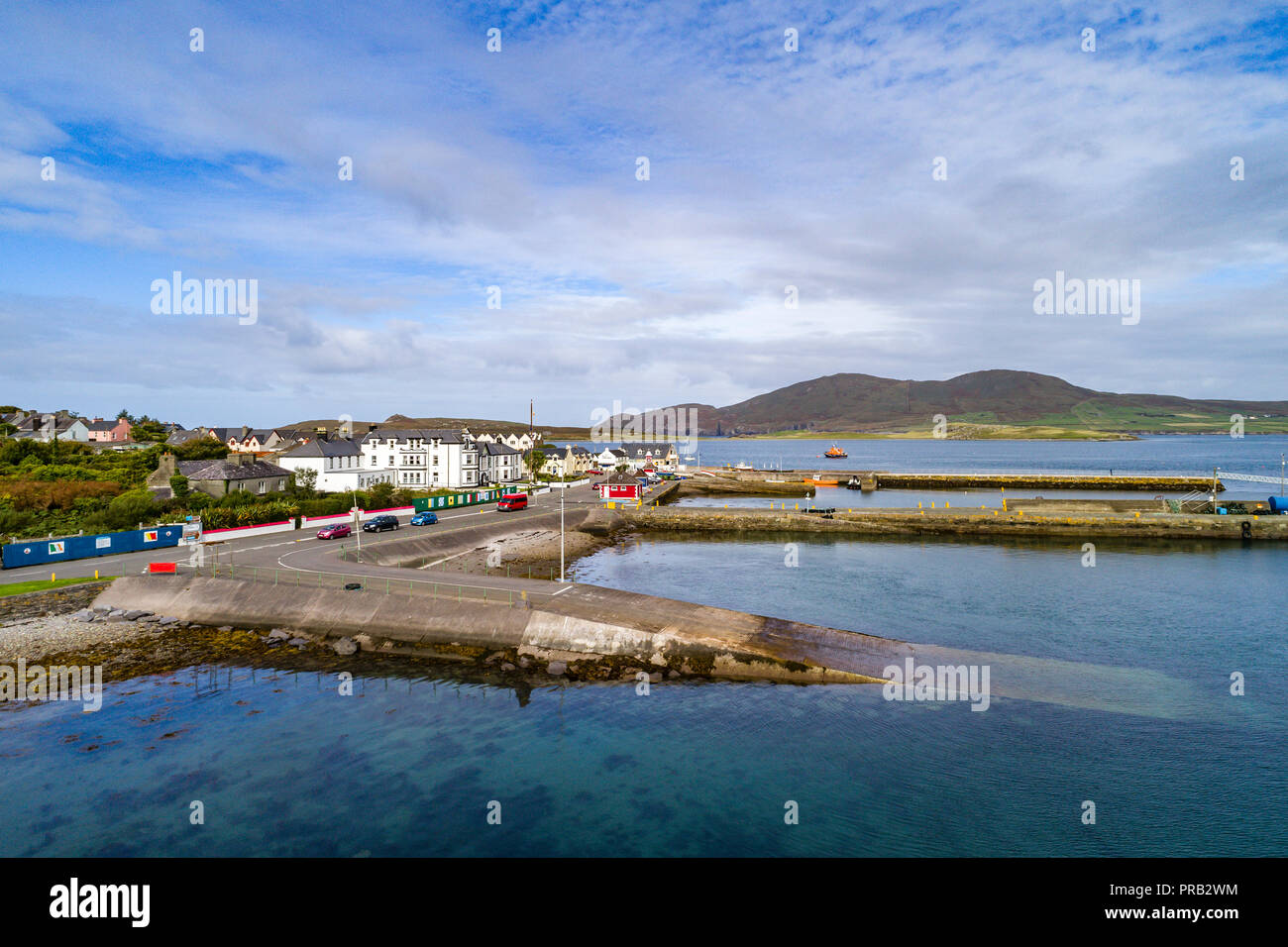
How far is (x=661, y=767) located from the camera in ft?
73.0

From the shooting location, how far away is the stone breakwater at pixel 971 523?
7025 cm

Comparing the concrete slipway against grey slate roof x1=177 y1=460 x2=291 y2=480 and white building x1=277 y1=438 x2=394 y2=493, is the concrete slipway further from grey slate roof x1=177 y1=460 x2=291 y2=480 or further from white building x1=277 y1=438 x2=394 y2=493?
white building x1=277 y1=438 x2=394 y2=493

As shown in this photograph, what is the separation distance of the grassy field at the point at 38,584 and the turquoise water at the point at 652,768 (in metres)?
16.7

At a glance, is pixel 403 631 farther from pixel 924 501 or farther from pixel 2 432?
pixel 2 432

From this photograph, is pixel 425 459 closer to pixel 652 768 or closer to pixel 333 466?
pixel 333 466

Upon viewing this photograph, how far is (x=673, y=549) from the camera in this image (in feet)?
226

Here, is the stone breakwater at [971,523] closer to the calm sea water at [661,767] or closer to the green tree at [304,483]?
the green tree at [304,483]

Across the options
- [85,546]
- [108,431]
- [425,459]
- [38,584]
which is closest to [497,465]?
[425,459]

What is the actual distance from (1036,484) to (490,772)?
415 feet

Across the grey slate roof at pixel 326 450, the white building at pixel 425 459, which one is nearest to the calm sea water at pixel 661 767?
the grey slate roof at pixel 326 450

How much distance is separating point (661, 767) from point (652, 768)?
325 millimetres

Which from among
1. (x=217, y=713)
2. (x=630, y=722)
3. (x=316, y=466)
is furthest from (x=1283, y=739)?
(x=316, y=466)

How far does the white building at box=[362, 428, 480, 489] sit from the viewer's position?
99188mm

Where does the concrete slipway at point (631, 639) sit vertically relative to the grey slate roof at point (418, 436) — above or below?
below
